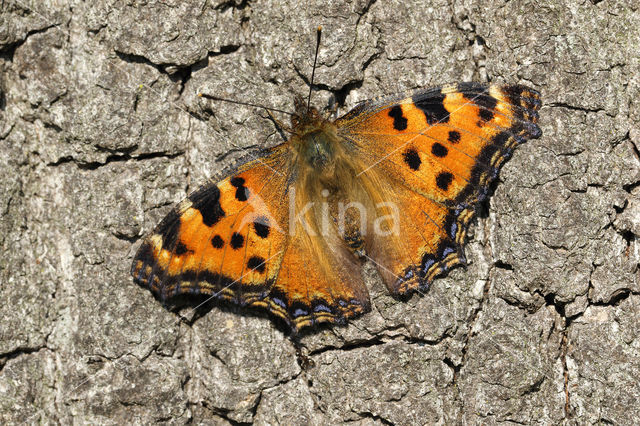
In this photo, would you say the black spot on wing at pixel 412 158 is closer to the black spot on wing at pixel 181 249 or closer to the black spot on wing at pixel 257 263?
the black spot on wing at pixel 257 263

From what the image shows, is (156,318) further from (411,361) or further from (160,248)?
(411,361)

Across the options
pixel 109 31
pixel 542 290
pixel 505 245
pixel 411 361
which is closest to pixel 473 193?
pixel 505 245

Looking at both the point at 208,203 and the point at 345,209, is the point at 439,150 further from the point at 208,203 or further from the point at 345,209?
the point at 208,203

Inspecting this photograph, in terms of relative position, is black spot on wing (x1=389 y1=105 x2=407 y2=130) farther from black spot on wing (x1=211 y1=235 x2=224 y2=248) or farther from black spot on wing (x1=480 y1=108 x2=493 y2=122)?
black spot on wing (x1=211 y1=235 x2=224 y2=248)

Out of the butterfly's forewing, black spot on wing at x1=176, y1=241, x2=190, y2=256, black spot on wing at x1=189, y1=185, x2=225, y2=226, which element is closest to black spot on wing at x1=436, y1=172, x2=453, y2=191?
the butterfly's forewing

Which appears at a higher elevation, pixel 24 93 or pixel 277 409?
pixel 24 93

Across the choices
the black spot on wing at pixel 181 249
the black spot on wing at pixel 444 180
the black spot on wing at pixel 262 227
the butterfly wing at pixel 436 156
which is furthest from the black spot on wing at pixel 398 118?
the black spot on wing at pixel 181 249
